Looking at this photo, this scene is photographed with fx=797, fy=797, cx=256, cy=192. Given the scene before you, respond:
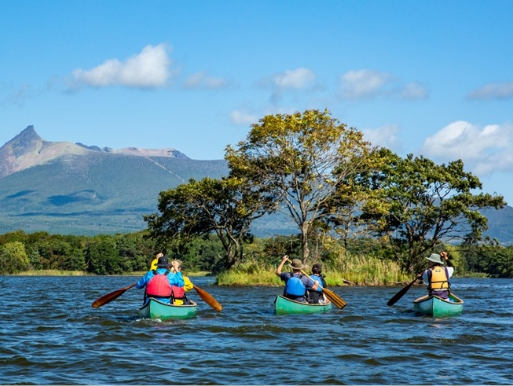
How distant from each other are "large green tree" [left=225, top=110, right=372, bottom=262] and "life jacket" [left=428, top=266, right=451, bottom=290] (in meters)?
22.7

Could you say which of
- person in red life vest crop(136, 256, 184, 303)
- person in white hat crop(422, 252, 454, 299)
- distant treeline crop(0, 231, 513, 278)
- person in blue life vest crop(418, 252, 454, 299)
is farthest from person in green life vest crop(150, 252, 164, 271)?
distant treeline crop(0, 231, 513, 278)

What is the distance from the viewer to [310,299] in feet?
81.8

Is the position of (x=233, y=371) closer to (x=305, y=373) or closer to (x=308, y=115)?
(x=305, y=373)

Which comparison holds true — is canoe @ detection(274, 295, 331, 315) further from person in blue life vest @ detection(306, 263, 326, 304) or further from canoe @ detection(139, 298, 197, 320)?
canoe @ detection(139, 298, 197, 320)

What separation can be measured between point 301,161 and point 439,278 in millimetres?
23854

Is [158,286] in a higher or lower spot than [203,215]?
lower

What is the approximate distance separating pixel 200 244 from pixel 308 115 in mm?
104323

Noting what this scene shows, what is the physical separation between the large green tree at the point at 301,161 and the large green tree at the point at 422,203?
314 cm

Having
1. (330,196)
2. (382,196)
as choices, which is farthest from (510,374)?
(382,196)

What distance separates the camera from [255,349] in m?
16.9

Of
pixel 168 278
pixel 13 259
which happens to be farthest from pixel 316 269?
pixel 13 259

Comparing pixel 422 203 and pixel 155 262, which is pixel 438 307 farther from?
pixel 422 203

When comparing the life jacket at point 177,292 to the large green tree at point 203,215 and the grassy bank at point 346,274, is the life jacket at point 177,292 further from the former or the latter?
the large green tree at point 203,215

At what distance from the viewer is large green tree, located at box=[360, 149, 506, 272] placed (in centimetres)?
5138
